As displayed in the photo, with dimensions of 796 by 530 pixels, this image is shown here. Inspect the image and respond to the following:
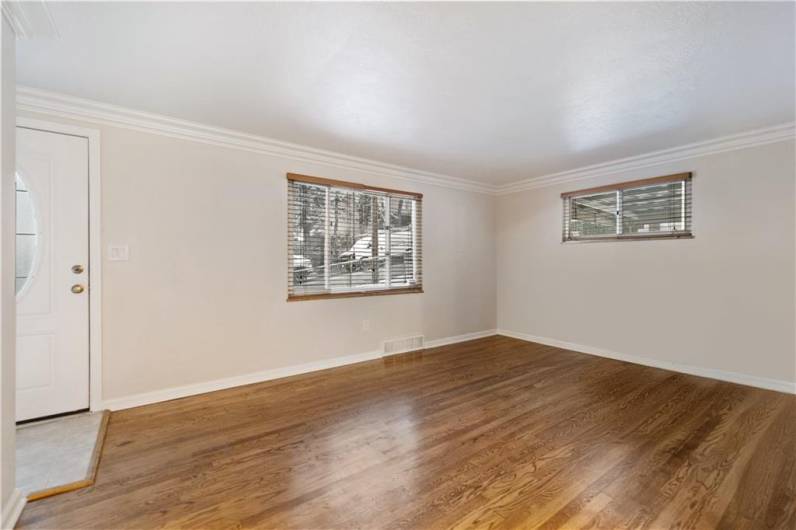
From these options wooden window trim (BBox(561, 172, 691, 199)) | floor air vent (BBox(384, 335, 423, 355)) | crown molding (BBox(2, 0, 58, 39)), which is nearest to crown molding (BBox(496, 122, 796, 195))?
wooden window trim (BBox(561, 172, 691, 199))

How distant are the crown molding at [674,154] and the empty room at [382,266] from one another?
22 millimetres

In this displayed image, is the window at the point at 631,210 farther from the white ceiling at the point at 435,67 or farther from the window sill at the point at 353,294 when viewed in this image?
the window sill at the point at 353,294

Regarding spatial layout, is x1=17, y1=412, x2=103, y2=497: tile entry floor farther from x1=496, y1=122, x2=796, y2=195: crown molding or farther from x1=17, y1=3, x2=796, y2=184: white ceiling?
x1=496, y1=122, x2=796, y2=195: crown molding

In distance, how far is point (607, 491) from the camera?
1.85 m

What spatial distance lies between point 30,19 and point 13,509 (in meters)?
2.30

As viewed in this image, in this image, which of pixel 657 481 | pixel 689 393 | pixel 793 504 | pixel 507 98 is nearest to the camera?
pixel 793 504

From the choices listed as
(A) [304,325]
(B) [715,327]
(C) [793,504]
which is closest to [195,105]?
(A) [304,325]

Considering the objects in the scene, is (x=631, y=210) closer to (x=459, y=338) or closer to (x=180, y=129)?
(x=459, y=338)

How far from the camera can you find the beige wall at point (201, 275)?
9.52 feet

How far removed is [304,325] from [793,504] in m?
3.63

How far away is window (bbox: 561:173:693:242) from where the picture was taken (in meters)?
3.85

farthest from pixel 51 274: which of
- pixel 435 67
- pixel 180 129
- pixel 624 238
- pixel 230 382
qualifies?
pixel 624 238

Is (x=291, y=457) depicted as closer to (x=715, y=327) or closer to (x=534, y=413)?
(x=534, y=413)

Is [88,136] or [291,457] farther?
[88,136]
